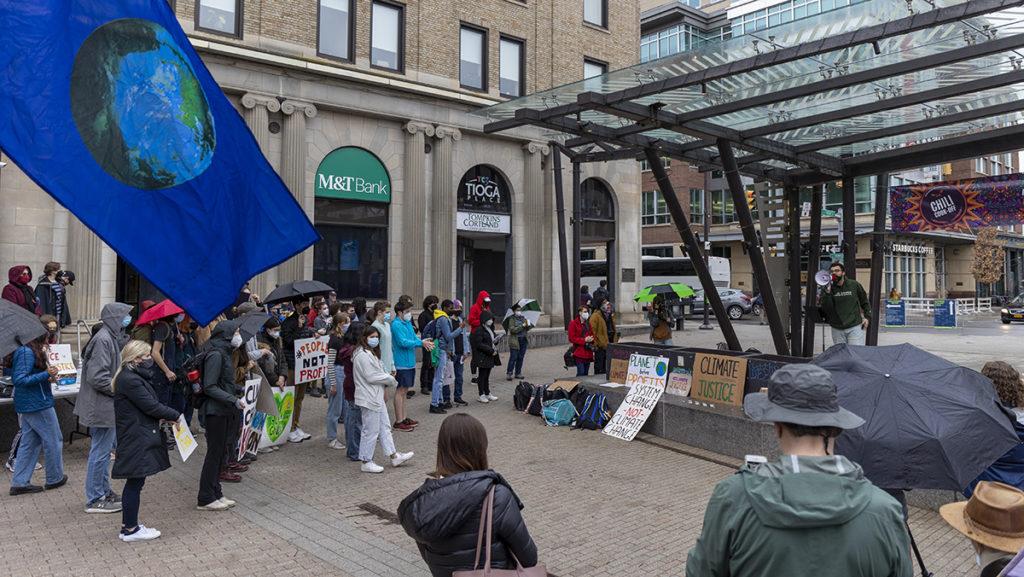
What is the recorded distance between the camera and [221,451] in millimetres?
6648

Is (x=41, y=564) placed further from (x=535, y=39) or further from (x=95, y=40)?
(x=535, y=39)

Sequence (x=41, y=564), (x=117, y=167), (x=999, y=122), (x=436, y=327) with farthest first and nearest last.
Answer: (x=436, y=327), (x=999, y=122), (x=41, y=564), (x=117, y=167)

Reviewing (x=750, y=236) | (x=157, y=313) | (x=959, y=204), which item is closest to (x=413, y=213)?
(x=750, y=236)

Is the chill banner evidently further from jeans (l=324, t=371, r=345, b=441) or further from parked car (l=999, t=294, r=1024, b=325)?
parked car (l=999, t=294, r=1024, b=325)

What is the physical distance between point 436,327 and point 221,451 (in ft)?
18.2

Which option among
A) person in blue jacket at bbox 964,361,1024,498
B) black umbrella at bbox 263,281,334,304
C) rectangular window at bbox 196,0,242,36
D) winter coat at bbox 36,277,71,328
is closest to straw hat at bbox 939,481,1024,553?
person in blue jacket at bbox 964,361,1024,498

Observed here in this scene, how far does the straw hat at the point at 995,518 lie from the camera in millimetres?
3354

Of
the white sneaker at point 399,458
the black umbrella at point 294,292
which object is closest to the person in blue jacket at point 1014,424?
the white sneaker at point 399,458

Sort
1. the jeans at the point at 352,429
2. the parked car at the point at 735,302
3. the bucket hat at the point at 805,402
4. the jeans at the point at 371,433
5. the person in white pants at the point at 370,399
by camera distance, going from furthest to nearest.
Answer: the parked car at the point at 735,302
the jeans at the point at 352,429
the jeans at the point at 371,433
the person in white pants at the point at 370,399
the bucket hat at the point at 805,402

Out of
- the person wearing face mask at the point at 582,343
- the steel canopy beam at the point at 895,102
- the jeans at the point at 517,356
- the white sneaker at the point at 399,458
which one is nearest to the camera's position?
the steel canopy beam at the point at 895,102

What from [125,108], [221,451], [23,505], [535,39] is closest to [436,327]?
[221,451]

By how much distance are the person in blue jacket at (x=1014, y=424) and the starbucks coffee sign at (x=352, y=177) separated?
17.8 m

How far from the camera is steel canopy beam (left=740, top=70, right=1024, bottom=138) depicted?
7.88 m

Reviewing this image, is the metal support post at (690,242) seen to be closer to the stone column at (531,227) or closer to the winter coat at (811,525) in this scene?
the winter coat at (811,525)
